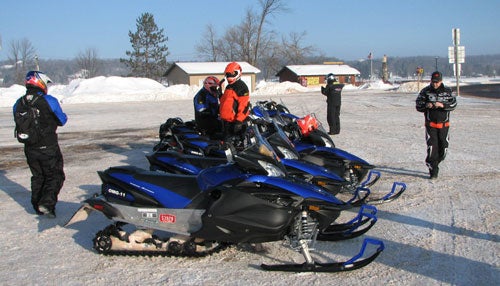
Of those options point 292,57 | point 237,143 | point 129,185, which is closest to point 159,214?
point 129,185

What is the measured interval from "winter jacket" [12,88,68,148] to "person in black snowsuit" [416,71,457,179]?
5362 mm

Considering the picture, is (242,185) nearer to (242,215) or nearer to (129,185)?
(242,215)

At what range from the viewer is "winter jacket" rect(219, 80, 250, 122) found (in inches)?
240

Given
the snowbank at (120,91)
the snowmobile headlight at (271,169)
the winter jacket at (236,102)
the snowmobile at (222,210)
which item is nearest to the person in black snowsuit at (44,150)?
the snowmobile at (222,210)

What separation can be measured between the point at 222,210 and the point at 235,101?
2.70 m

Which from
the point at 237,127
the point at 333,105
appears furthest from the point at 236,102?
the point at 333,105

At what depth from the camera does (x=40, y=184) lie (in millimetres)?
5430

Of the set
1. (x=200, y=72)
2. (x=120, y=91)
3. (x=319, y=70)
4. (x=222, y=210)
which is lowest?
(x=222, y=210)

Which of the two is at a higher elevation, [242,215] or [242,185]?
[242,185]

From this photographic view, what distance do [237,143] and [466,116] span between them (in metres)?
12.9

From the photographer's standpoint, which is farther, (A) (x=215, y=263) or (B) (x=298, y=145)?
(B) (x=298, y=145)

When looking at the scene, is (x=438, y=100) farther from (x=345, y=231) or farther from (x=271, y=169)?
(x=271, y=169)

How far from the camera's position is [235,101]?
613 centimetres

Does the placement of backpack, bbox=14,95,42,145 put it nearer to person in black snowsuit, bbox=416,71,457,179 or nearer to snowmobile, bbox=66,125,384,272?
snowmobile, bbox=66,125,384,272
